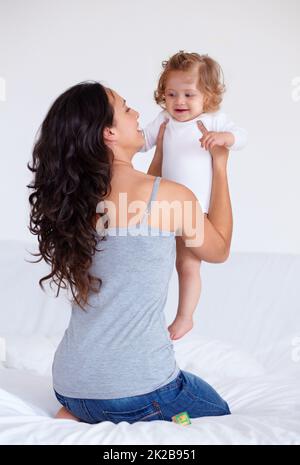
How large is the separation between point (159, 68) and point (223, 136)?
229 cm

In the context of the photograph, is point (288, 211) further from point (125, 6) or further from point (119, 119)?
point (119, 119)

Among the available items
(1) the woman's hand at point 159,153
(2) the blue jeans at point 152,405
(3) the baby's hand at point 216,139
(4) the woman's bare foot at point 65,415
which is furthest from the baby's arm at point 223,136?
(4) the woman's bare foot at point 65,415

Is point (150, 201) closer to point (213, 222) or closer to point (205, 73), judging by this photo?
point (213, 222)

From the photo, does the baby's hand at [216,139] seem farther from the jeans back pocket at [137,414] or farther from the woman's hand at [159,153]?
the jeans back pocket at [137,414]

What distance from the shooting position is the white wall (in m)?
4.24

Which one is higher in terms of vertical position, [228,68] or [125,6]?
[125,6]

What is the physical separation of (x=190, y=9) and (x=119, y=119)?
273cm

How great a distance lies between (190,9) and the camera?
4.30 metres

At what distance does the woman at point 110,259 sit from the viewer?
175 centimetres

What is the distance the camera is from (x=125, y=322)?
5.75 ft

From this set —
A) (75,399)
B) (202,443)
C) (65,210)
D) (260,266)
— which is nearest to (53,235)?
(65,210)

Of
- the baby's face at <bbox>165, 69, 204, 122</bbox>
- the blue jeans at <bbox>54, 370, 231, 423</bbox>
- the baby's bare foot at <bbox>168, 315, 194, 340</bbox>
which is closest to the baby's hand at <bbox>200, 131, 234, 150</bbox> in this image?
the baby's face at <bbox>165, 69, 204, 122</bbox>

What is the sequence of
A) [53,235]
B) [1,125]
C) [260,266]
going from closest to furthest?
1. [53,235]
2. [260,266]
3. [1,125]

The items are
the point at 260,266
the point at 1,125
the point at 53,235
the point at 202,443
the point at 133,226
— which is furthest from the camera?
the point at 1,125
